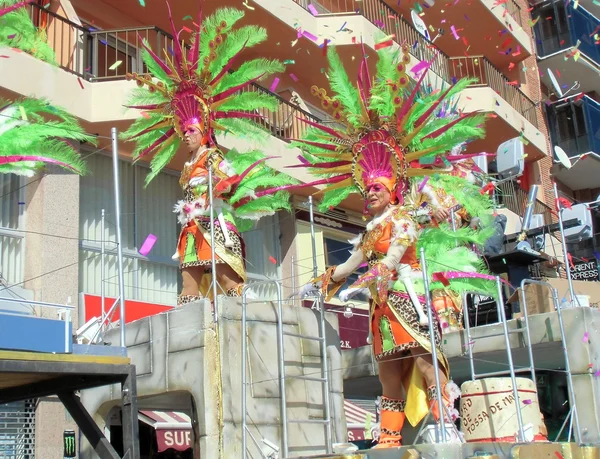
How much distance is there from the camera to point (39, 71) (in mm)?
10539

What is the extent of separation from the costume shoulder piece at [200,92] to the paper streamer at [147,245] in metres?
2.98

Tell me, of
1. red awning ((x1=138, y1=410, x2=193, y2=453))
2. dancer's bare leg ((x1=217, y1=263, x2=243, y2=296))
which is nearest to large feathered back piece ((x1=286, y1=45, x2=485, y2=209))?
dancer's bare leg ((x1=217, y1=263, x2=243, y2=296))

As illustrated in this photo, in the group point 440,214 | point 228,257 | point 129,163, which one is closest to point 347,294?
point 228,257

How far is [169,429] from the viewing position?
1115cm

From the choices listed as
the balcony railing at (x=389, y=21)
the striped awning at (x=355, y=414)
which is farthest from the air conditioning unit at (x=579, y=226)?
the striped awning at (x=355, y=414)

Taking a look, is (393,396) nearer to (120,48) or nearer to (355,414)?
(355,414)

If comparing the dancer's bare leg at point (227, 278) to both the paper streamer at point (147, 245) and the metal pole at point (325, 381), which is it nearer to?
the metal pole at point (325, 381)

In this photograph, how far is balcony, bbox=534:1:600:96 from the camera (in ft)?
76.2

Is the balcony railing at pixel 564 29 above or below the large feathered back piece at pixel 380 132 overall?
above

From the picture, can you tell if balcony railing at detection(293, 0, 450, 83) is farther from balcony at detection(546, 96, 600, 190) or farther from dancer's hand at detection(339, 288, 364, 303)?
dancer's hand at detection(339, 288, 364, 303)

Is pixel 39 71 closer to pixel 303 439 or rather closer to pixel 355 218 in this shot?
pixel 303 439

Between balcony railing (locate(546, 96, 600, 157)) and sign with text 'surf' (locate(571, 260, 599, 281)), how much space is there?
323cm

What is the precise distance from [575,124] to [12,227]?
16603mm

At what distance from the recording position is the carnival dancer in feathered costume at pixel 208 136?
800 centimetres
